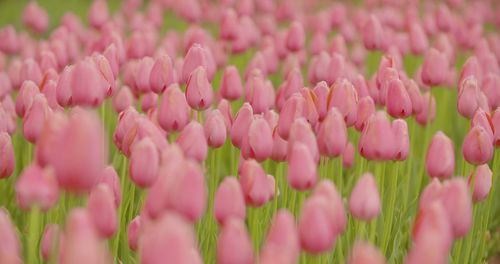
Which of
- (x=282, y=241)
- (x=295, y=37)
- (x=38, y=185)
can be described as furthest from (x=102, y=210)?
(x=295, y=37)

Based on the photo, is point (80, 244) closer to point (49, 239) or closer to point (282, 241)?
point (282, 241)

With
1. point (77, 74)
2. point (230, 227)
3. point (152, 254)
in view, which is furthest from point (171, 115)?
point (152, 254)

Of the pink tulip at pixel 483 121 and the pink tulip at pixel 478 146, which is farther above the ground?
the pink tulip at pixel 483 121

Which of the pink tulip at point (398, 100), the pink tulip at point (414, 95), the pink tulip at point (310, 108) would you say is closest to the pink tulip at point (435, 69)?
the pink tulip at point (414, 95)

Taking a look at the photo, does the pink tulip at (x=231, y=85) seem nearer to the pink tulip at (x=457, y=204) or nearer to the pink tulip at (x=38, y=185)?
the pink tulip at (x=457, y=204)

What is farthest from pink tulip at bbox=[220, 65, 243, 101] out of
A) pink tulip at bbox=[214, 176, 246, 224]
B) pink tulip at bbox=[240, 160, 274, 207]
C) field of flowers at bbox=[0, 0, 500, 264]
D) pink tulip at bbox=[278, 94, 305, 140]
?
pink tulip at bbox=[214, 176, 246, 224]
